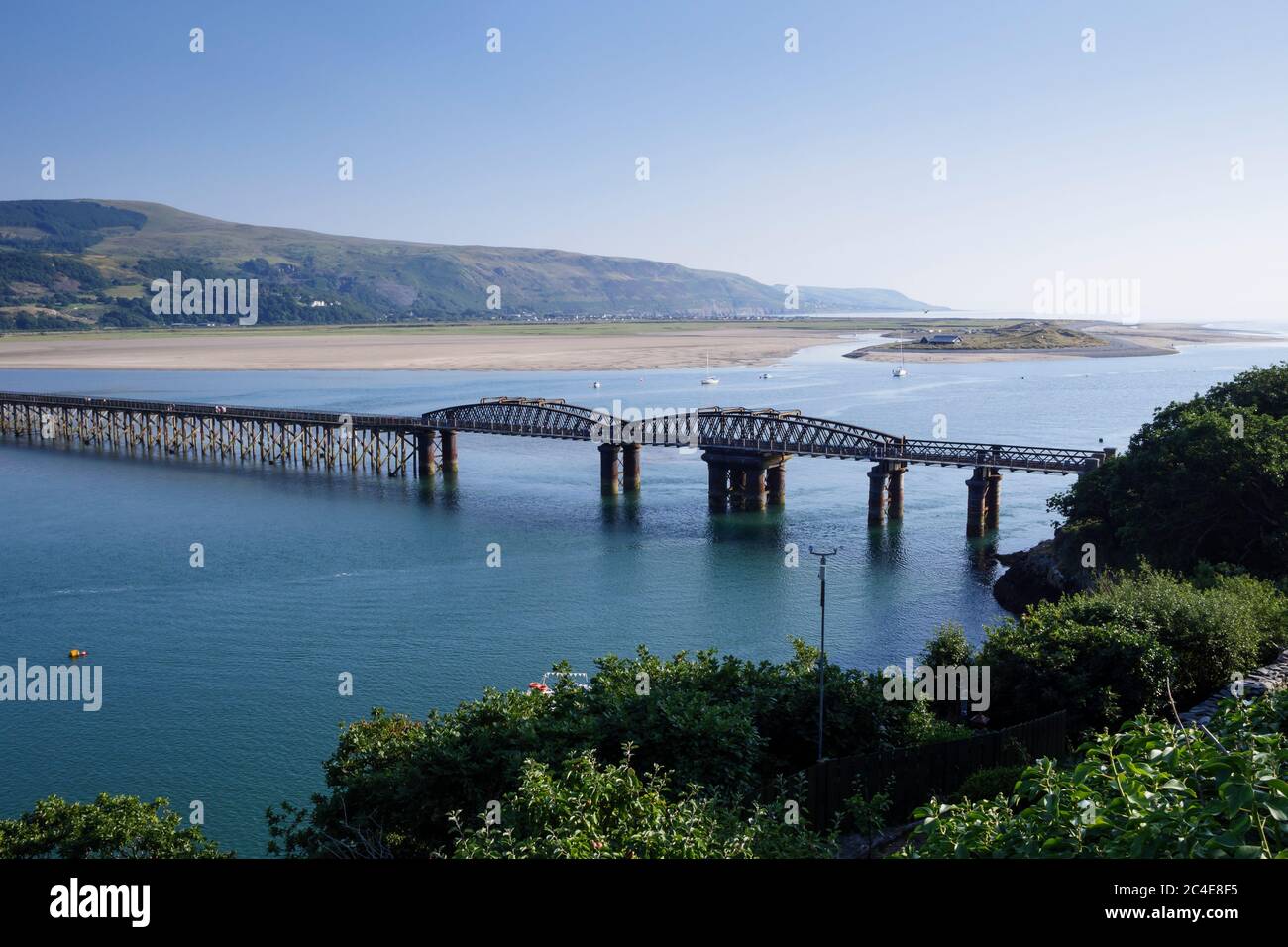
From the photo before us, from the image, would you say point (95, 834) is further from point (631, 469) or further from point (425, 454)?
point (425, 454)

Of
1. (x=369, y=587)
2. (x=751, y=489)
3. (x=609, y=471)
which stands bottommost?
(x=369, y=587)

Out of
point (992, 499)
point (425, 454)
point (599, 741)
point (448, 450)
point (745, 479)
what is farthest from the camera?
point (448, 450)

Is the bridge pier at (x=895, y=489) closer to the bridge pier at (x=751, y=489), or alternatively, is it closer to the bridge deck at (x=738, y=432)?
the bridge deck at (x=738, y=432)

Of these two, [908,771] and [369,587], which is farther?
[369,587]

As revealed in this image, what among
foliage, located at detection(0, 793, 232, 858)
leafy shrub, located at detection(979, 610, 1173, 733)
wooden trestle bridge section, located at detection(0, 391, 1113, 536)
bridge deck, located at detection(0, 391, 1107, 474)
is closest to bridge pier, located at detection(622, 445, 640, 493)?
wooden trestle bridge section, located at detection(0, 391, 1113, 536)

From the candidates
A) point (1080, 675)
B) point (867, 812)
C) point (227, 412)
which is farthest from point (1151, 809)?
point (227, 412)

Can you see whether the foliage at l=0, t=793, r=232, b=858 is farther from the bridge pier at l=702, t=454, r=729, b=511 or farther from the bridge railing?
the bridge railing

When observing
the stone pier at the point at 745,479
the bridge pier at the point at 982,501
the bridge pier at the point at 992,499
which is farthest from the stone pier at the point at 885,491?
the stone pier at the point at 745,479
